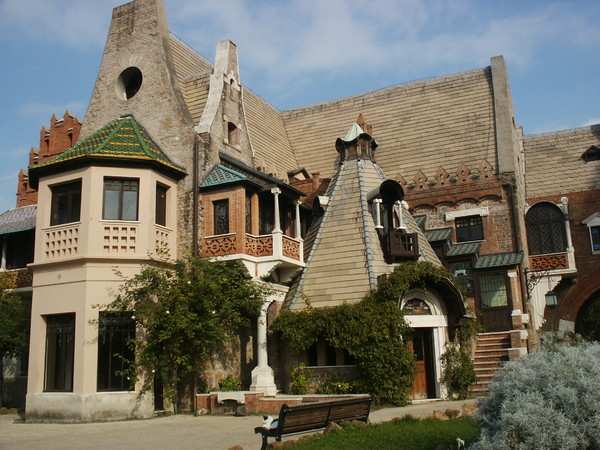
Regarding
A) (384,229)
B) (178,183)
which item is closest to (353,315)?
(384,229)

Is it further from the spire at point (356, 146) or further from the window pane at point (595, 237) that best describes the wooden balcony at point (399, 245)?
the window pane at point (595, 237)

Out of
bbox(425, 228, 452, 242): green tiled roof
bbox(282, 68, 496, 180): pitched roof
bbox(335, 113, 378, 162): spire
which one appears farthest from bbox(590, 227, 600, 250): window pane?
bbox(335, 113, 378, 162): spire

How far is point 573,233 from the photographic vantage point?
2897 centimetres

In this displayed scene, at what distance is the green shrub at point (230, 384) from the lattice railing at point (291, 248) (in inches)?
169

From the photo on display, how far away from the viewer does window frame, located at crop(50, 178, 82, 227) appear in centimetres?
2008

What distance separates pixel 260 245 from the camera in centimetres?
2108

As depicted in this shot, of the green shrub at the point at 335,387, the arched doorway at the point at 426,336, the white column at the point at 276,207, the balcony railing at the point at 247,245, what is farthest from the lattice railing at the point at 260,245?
the arched doorway at the point at 426,336

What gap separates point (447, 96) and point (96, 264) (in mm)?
20273

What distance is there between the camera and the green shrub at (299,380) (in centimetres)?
2055

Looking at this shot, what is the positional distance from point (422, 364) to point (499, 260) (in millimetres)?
7401

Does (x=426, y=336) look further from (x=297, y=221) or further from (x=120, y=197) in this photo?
(x=120, y=197)

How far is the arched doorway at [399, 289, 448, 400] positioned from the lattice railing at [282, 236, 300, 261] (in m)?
3.86

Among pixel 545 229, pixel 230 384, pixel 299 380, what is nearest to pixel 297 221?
pixel 299 380

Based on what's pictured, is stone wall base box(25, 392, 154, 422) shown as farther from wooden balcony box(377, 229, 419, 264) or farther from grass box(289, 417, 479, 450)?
wooden balcony box(377, 229, 419, 264)
